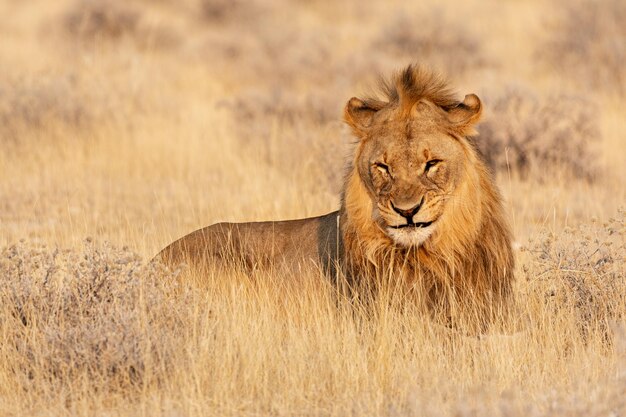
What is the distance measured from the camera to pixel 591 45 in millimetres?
17344

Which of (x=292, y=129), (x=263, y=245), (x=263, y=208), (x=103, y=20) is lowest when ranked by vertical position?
(x=263, y=245)

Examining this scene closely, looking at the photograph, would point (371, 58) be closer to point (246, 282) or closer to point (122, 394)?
point (246, 282)

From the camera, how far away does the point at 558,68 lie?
16719 millimetres

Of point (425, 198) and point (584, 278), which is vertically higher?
point (425, 198)

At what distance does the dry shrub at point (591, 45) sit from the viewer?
51.0ft

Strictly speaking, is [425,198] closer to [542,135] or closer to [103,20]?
[542,135]

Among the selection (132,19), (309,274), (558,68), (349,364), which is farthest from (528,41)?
(349,364)

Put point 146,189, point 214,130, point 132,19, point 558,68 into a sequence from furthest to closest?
point 132,19 → point 558,68 → point 214,130 → point 146,189

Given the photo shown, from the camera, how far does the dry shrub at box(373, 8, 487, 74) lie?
18.4 meters

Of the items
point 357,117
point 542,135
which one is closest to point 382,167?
point 357,117

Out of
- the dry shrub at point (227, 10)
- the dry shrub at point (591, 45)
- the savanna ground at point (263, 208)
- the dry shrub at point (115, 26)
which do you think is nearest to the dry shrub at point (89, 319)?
the savanna ground at point (263, 208)

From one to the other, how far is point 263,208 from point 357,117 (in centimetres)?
358

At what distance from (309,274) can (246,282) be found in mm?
362

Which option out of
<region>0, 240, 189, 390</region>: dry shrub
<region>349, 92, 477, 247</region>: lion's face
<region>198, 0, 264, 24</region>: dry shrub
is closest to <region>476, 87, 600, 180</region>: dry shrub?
<region>349, 92, 477, 247</region>: lion's face
